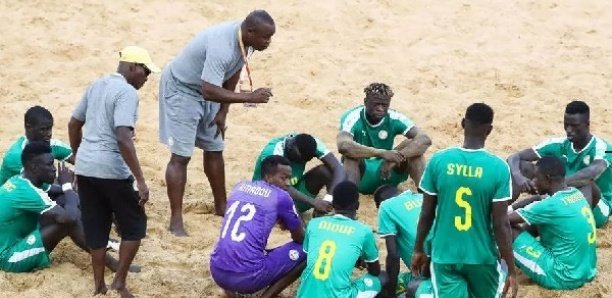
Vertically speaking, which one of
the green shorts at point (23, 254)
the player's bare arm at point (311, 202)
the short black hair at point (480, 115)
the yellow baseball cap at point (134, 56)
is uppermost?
the short black hair at point (480, 115)

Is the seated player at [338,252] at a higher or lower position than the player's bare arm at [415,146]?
lower

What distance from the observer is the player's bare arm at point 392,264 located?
7.49 metres

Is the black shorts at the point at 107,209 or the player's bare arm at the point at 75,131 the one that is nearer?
the black shorts at the point at 107,209

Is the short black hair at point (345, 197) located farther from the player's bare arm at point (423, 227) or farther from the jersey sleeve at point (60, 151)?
the jersey sleeve at point (60, 151)

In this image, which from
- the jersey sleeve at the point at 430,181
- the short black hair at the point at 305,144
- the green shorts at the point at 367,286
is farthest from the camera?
the short black hair at the point at 305,144

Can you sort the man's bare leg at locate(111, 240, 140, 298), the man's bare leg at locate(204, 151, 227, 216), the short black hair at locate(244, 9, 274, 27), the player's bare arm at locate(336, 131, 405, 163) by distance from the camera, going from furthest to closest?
the player's bare arm at locate(336, 131, 405, 163), the man's bare leg at locate(204, 151, 227, 216), the short black hair at locate(244, 9, 274, 27), the man's bare leg at locate(111, 240, 140, 298)

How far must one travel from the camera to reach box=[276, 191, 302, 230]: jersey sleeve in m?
7.61

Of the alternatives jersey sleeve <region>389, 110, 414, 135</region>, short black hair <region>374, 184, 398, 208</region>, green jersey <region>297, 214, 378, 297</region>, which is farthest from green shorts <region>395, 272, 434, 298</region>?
jersey sleeve <region>389, 110, 414, 135</region>

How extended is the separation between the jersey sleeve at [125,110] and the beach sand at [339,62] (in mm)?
2351

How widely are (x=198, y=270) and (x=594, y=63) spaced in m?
6.38

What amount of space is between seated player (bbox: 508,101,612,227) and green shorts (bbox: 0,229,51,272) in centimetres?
385

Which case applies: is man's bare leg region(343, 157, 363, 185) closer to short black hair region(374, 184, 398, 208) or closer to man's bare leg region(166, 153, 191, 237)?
short black hair region(374, 184, 398, 208)

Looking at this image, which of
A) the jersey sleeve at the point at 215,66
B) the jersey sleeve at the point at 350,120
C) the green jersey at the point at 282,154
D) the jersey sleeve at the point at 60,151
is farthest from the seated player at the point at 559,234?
the jersey sleeve at the point at 60,151

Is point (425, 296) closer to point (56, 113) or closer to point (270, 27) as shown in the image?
point (270, 27)
